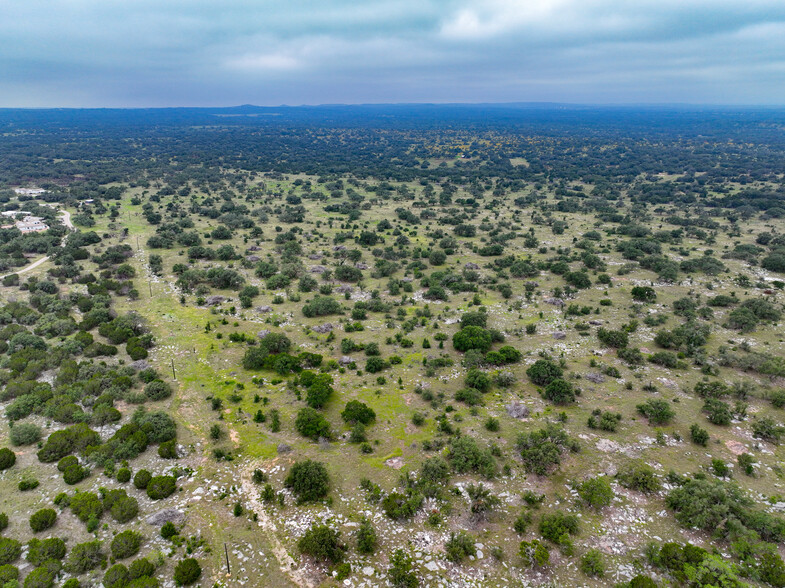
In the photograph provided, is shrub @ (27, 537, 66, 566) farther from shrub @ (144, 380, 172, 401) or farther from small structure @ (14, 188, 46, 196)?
small structure @ (14, 188, 46, 196)

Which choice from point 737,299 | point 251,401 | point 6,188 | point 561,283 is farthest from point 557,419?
point 6,188

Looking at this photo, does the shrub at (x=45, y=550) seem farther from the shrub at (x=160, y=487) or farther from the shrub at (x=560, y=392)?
the shrub at (x=560, y=392)

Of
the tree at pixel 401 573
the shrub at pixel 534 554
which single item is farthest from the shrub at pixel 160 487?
the shrub at pixel 534 554

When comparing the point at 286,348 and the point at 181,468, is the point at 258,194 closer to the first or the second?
the point at 286,348

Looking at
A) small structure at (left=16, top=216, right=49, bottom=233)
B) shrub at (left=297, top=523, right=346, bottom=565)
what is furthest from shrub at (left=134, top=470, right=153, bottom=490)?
small structure at (left=16, top=216, right=49, bottom=233)

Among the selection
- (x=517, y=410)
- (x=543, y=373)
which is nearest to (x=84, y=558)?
(x=517, y=410)

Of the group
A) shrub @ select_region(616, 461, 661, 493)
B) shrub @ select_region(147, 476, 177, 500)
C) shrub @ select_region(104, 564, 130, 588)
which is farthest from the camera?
shrub @ select_region(616, 461, 661, 493)
